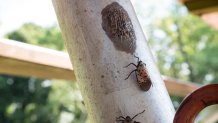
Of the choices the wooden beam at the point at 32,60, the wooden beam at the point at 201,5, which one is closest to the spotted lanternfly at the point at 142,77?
the wooden beam at the point at 32,60

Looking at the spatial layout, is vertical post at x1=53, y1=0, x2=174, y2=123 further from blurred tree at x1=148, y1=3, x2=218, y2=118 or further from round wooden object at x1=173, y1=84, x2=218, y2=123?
blurred tree at x1=148, y1=3, x2=218, y2=118

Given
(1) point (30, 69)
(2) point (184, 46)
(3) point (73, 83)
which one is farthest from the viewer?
(2) point (184, 46)

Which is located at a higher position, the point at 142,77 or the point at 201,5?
the point at 142,77

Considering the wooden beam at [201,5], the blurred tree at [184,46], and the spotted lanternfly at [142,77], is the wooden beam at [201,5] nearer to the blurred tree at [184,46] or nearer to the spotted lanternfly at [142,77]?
the spotted lanternfly at [142,77]

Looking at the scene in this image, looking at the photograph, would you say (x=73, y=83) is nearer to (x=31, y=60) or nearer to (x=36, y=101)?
(x=36, y=101)

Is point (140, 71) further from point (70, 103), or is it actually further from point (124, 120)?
point (70, 103)

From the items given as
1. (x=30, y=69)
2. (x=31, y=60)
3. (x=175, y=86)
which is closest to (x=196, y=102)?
(x=31, y=60)
